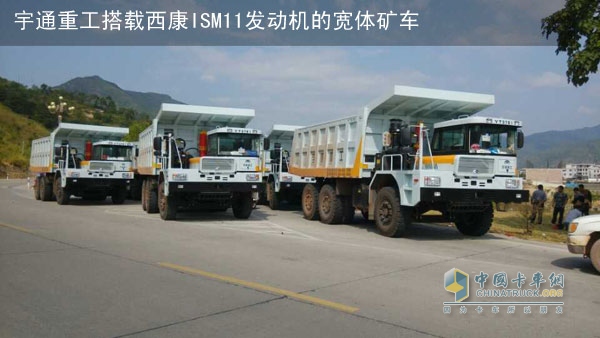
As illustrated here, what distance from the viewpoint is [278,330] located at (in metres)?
4.90

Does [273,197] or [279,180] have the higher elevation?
[279,180]

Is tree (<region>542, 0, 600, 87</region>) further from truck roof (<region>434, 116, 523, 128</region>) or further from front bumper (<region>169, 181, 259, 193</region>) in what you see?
front bumper (<region>169, 181, 259, 193</region>)

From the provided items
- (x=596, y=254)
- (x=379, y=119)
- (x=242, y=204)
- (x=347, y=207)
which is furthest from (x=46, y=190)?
(x=596, y=254)

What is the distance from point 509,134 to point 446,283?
5.78m

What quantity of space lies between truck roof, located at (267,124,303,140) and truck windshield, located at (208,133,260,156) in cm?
704

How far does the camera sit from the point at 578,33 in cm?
1301

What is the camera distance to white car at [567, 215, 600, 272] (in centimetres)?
790

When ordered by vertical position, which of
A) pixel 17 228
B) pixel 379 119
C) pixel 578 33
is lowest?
pixel 17 228

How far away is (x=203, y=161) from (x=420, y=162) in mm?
6183

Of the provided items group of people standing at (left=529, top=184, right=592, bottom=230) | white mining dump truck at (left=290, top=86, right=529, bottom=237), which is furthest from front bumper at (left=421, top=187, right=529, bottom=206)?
group of people standing at (left=529, top=184, right=592, bottom=230)

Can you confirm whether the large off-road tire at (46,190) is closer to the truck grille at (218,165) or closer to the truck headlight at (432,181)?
the truck grille at (218,165)

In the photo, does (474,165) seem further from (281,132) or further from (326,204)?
(281,132)

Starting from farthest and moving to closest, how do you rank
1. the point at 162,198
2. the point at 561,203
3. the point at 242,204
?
the point at 561,203
the point at 242,204
the point at 162,198

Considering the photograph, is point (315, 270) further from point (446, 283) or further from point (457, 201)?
point (457, 201)
